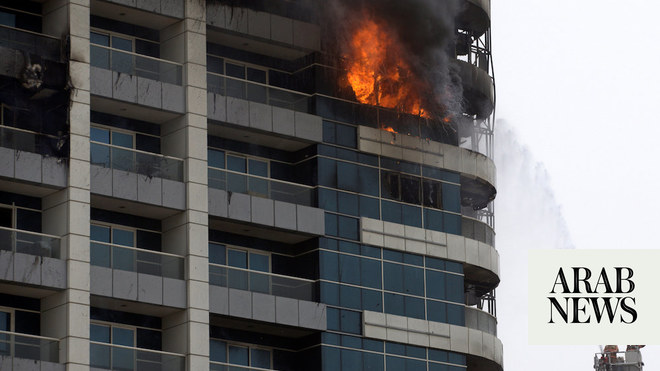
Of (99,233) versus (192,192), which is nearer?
(99,233)

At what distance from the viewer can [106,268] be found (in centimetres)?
6850

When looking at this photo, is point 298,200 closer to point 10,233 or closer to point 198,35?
point 198,35

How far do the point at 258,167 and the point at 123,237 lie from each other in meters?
8.47

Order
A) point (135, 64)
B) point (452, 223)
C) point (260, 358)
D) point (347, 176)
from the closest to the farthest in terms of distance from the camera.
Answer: point (135, 64) → point (260, 358) → point (347, 176) → point (452, 223)

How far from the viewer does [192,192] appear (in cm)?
7194

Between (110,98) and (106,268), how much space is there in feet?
24.3

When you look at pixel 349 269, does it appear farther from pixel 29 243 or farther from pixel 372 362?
pixel 29 243

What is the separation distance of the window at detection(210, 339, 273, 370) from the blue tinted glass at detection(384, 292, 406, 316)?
5944 mm

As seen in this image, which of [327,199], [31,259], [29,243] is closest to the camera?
[31,259]

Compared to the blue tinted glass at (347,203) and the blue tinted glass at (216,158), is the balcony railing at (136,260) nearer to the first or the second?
the blue tinted glass at (216,158)

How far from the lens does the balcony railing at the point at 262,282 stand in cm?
7256

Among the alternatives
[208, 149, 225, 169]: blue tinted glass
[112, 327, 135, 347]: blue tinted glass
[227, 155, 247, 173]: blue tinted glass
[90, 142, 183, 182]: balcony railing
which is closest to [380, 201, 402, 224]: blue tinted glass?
[227, 155, 247, 173]: blue tinted glass

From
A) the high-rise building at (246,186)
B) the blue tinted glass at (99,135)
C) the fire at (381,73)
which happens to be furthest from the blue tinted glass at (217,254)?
the fire at (381,73)

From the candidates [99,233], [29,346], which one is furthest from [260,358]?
[29,346]
